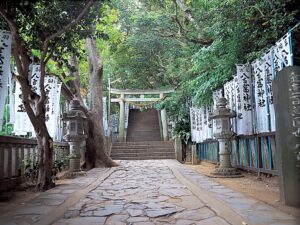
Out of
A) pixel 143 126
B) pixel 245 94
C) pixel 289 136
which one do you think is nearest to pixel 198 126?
pixel 245 94

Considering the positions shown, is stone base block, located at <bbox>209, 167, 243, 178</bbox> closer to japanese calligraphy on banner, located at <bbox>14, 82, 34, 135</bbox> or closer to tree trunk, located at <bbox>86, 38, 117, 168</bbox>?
tree trunk, located at <bbox>86, 38, 117, 168</bbox>

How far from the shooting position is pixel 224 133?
9.05m

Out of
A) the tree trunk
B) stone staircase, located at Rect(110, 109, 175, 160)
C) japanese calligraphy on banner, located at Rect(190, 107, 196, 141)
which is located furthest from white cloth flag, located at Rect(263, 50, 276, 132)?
stone staircase, located at Rect(110, 109, 175, 160)

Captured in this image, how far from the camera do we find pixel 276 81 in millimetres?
4914

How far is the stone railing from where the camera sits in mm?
6906

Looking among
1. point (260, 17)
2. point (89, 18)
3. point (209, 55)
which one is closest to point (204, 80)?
point (209, 55)

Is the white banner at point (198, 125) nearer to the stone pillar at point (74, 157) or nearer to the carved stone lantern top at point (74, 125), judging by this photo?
the carved stone lantern top at point (74, 125)

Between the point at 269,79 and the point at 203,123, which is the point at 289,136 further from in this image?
the point at 203,123

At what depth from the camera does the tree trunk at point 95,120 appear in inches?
500

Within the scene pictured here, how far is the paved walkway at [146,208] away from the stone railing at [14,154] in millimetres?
1347

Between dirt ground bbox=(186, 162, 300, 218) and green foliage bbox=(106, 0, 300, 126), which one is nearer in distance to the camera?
dirt ground bbox=(186, 162, 300, 218)

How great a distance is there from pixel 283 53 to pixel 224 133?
3.24 metres

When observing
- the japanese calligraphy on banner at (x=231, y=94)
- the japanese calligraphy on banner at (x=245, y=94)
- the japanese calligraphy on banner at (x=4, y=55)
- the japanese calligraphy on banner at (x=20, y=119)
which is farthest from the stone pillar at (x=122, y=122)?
the japanese calligraphy on banner at (x=4, y=55)

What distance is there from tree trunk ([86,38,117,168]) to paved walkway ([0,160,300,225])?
5858mm
